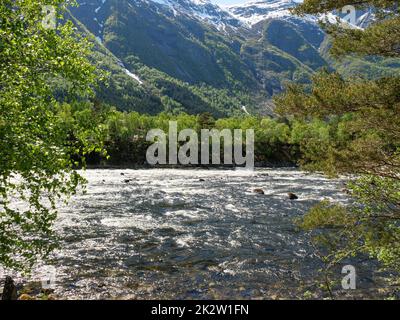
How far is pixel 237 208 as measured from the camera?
42.0 meters

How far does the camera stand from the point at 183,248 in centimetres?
2742

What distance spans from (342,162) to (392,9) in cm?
622

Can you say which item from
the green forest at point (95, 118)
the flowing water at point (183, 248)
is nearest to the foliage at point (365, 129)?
the green forest at point (95, 118)

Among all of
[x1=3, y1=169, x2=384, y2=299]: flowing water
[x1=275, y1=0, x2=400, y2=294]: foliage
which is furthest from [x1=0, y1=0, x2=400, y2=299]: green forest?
[x1=3, y1=169, x2=384, y2=299]: flowing water

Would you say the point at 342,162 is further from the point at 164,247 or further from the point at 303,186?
the point at 303,186

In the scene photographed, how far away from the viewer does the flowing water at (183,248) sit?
20500mm

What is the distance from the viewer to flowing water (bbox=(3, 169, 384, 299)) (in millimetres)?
20500

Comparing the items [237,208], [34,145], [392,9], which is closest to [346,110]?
[392,9]

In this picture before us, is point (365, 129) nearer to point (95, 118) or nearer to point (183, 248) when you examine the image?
point (95, 118)

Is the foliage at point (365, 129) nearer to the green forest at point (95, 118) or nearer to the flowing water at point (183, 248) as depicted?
the green forest at point (95, 118)

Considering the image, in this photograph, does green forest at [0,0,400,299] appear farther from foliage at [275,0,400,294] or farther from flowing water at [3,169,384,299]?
flowing water at [3,169,384,299]

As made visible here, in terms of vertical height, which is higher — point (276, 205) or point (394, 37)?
point (394, 37)

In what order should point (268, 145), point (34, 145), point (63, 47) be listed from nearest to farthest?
point (34, 145) → point (63, 47) → point (268, 145)

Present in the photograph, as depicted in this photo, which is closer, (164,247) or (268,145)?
(164,247)
